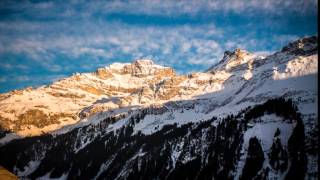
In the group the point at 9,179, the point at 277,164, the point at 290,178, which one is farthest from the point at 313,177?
the point at 9,179

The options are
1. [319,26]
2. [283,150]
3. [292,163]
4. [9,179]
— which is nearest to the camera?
[319,26]

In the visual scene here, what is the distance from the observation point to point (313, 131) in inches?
7800

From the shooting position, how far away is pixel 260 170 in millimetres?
191500

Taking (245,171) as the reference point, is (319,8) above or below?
above

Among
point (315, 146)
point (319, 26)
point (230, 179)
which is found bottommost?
point (230, 179)

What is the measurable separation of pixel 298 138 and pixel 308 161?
19200 mm

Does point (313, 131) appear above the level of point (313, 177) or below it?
above

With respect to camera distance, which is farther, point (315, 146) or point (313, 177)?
point (315, 146)

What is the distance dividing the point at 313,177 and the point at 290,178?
10014 millimetres

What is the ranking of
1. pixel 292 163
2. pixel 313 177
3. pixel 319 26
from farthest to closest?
1. pixel 292 163
2. pixel 313 177
3. pixel 319 26

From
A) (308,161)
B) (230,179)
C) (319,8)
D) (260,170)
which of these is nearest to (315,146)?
(308,161)

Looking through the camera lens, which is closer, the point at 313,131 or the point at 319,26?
the point at 319,26

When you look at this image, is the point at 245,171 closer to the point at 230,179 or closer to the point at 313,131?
the point at 230,179

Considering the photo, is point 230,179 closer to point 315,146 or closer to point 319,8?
point 315,146
